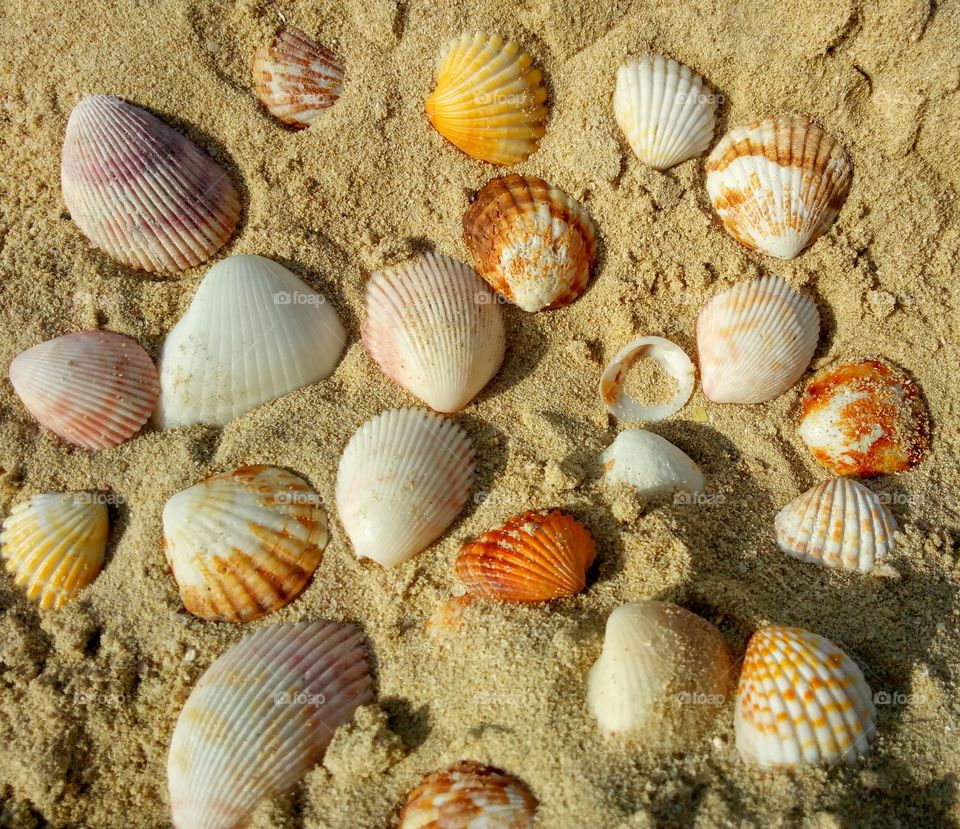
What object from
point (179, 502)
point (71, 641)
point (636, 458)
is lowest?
point (71, 641)

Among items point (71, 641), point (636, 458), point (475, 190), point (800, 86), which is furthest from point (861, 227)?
point (71, 641)

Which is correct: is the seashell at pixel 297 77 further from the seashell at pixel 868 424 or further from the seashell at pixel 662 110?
the seashell at pixel 868 424

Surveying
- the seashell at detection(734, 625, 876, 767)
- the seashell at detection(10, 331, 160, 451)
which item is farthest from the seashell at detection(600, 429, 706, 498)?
the seashell at detection(10, 331, 160, 451)

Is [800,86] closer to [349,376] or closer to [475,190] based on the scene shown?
[475,190]

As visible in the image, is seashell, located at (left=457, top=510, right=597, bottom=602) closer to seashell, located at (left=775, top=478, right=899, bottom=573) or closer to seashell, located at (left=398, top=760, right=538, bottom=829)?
seashell, located at (left=398, top=760, right=538, bottom=829)

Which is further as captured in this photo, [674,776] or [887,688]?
[887,688]
